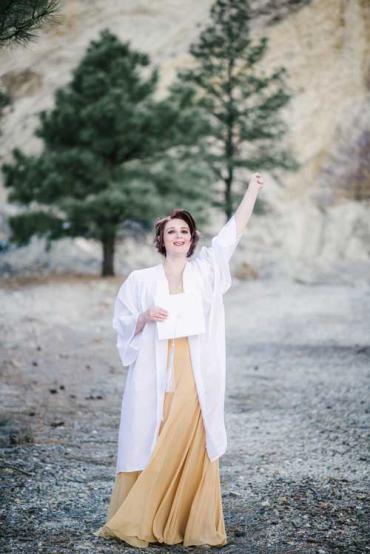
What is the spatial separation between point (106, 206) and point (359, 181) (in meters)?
15.0

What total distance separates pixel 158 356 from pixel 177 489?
Answer: 0.68 metres

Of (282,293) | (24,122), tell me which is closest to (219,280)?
(282,293)

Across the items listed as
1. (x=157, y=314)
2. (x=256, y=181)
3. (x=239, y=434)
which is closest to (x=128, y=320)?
(x=157, y=314)

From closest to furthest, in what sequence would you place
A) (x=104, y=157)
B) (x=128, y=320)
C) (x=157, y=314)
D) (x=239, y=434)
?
1. (x=157, y=314)
2. (x=128, y=320)
3. (x=239, y=434)
4. (x=104, y=157)

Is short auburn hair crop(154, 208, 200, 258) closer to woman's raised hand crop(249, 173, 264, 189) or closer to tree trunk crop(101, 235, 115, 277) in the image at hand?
woman's raised hand crop(249, 173, 264, 189)

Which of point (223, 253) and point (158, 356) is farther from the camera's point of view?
point (223, 253)

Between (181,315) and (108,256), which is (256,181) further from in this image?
(108,256)

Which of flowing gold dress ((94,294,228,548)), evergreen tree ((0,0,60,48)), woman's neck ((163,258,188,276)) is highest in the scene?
evergreen tree ((0,0,60,48))

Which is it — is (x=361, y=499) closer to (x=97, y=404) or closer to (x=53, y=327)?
(x=97, y=404)

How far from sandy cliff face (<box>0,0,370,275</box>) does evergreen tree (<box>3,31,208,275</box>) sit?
9.61 meters

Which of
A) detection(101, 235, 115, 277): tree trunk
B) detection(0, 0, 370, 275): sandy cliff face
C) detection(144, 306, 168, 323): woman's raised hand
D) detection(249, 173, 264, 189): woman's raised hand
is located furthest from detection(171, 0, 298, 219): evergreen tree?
detection(144, 306, 168, 323): woman's raised hand

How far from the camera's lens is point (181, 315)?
3.41 metres

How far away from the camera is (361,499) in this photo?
13.4 ft

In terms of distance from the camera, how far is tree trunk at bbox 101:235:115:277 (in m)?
18.7
